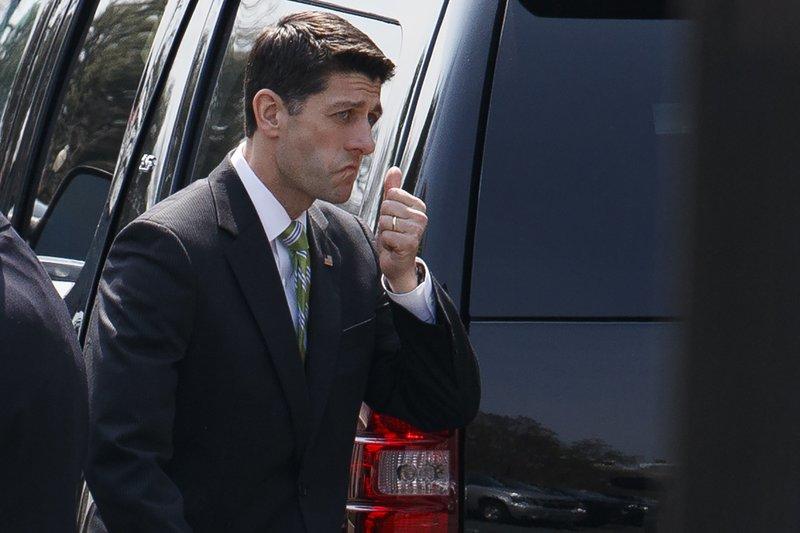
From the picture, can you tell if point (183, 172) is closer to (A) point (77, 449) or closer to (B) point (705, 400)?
(A) point (77, 449)

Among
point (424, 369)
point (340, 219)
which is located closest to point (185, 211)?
point (340, 219)

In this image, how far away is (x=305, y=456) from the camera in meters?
2.78

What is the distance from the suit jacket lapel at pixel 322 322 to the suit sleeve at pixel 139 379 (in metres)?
0.24

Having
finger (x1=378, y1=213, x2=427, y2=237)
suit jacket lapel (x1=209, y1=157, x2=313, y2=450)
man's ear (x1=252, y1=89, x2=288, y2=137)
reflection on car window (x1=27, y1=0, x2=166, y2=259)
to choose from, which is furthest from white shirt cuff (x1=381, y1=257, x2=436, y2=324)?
reflection on car window (x1=27, y1=0, x2=166, y2=259)

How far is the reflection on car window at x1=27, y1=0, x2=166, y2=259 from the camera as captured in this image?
15.1 feet

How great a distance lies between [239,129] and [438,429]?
4.04ft

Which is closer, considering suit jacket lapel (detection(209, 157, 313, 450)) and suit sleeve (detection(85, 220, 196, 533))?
suit sleeve (detection(85, 220, 196, 533))

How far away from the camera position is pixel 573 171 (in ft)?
9.90

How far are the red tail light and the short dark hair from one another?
0.61 m

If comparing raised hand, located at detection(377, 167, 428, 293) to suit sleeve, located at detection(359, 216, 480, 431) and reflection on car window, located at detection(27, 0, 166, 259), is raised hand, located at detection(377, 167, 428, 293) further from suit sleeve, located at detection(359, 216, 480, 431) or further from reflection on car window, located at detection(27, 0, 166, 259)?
reflection on car window, located at detection(27, 0, 166, 259)

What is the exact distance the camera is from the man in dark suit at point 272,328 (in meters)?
2.64

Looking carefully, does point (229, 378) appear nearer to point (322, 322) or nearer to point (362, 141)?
point (322, 322)

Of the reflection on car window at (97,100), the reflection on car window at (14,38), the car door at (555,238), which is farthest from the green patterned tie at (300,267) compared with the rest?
the reflection on car window at (14,38)

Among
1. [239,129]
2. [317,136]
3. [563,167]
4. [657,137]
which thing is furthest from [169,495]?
[239,129]
